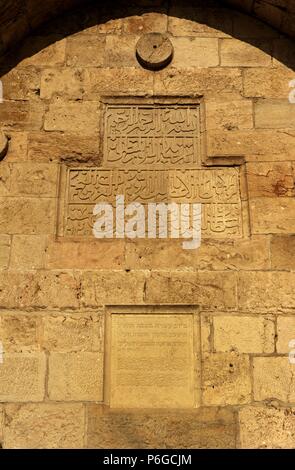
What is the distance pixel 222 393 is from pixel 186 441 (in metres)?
0.39

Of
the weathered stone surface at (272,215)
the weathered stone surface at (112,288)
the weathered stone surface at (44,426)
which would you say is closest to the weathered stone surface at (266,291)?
the weathered stone surface at (272,215)

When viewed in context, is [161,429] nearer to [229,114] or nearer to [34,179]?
[34,179]

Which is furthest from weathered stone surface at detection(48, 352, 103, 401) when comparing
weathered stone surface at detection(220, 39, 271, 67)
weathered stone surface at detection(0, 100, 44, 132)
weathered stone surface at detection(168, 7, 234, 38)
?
weathered stone surface at detection(168, 7, 234, 38)

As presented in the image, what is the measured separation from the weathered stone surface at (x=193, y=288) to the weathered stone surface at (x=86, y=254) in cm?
31

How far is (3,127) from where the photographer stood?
427cm

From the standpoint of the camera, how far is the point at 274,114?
14.0ft

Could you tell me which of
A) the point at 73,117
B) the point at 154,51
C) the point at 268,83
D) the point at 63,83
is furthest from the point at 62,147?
the point at 268,83

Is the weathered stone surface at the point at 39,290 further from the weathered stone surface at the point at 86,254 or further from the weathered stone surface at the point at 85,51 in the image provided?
the weathered stone surface at the point at 85,51

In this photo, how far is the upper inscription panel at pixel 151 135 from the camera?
422 centimetres

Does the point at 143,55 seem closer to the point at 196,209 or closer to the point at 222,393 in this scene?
the point at 196,209

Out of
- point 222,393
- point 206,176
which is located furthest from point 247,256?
point 222,393

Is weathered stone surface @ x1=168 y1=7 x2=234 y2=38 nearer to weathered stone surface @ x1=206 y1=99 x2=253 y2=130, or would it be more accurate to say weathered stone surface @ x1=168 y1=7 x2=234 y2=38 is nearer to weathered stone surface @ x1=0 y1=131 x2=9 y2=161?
weathered stone surface @ x1=206 y1=99 x2=253 y2=130

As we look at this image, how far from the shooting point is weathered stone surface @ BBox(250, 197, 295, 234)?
3996 mm
